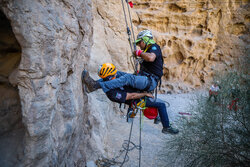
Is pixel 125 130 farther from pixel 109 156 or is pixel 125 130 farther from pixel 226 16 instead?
pixel 226 16

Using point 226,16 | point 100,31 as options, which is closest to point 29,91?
point 100,31

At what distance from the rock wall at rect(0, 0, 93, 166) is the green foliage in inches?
125

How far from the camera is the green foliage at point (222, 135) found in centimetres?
375

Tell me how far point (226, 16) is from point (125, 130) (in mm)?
11616

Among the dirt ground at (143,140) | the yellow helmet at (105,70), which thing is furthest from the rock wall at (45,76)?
the dirt ground at (143,140)

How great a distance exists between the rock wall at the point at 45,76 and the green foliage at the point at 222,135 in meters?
3.18

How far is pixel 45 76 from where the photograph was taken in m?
1.86

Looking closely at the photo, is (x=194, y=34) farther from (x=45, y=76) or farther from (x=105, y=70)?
(x=45, y=76)

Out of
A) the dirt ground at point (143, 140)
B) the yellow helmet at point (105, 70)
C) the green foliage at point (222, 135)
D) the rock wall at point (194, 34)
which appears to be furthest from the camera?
the rock wall at point (194, 34)

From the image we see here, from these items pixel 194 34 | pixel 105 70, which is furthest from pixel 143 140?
pixel 194 34

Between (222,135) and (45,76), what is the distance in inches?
153

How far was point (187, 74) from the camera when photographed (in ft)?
43.7

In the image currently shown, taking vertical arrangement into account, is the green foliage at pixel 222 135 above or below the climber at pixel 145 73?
below

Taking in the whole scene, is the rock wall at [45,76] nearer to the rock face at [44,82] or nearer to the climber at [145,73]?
the rock face at [44,82]
